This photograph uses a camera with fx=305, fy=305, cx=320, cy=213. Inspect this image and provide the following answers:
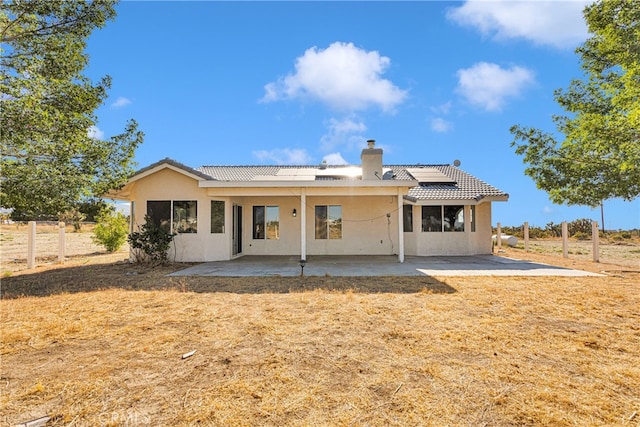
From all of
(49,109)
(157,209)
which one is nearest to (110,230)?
(157,209)

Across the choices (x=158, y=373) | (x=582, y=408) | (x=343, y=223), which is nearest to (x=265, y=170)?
(x=343, y=223)

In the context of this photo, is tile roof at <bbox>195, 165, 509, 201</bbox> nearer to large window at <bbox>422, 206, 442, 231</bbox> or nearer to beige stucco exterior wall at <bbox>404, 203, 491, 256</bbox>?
large window at <bbox>422, 206, 442, 231</bbox>

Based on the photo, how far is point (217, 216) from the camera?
1209cm

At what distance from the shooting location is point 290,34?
37.3 feet

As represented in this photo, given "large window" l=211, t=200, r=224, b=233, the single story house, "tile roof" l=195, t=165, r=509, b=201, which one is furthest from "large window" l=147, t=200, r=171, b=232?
"tile roof" l=195, t=165, r=509, b=201

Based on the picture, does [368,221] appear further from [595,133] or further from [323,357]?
[323,357]

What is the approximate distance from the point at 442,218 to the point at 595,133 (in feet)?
19.6

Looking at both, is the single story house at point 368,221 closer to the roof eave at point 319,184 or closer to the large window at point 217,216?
the large window at point 217,216

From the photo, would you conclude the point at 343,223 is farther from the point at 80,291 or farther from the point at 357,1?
the point at 80,291

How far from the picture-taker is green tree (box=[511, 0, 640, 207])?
33.7ft

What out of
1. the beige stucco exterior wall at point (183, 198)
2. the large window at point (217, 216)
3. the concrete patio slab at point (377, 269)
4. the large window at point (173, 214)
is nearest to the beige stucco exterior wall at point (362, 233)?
the large window at point (217, 216)

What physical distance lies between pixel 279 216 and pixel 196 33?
303 inches

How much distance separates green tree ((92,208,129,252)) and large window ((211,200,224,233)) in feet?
25.6

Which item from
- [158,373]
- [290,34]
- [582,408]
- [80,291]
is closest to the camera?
[582,408]
